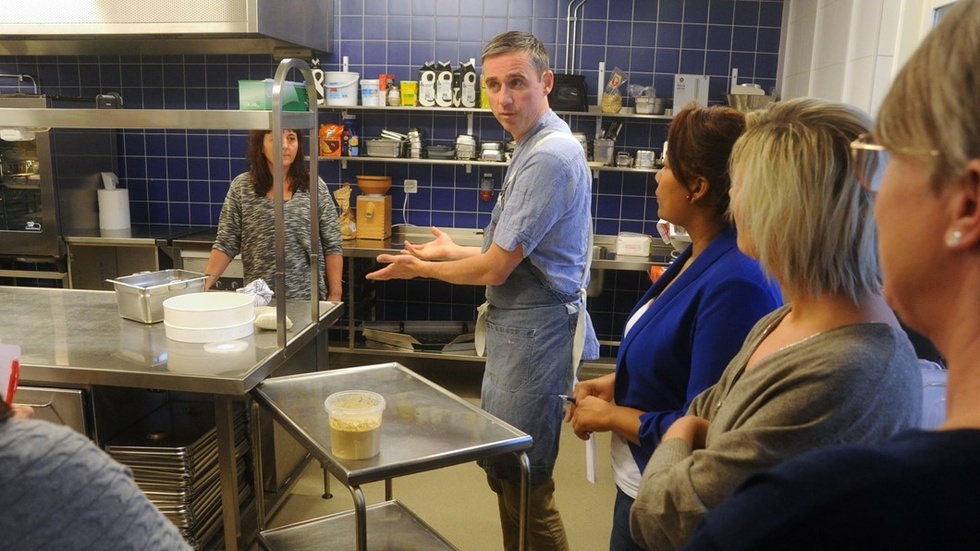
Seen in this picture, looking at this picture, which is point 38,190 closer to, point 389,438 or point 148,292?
point 148,292

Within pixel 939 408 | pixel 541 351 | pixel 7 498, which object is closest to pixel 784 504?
pixel 7 498

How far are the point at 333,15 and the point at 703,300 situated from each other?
3670 millimetres

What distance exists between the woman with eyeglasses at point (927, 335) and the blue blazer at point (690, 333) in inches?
27.2

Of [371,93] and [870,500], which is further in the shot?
[371,93]

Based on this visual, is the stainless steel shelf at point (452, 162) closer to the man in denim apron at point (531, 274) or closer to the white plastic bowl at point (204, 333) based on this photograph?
the man in denim apron at point (531, 274)

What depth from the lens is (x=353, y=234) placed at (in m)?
4.23

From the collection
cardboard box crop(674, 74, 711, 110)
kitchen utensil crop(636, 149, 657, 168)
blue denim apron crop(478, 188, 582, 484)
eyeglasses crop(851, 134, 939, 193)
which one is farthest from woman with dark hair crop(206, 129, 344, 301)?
eyeglasses crop(851, 134, 939, 193)

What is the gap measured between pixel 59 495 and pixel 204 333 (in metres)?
1.33

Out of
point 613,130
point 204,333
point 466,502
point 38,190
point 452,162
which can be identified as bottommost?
point 466,502

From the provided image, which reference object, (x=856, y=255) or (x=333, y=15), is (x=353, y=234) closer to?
(x=333, y=15)

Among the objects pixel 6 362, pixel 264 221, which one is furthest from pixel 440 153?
pixel 6 362

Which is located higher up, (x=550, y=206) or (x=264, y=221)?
(x=550, y=206)

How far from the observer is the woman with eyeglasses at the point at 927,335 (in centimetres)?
44

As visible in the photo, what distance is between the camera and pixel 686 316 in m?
1.29
